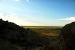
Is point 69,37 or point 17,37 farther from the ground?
point 69,37

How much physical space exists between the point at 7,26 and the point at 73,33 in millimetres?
20460

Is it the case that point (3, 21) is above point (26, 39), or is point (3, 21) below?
above

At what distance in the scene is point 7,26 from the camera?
2980cm

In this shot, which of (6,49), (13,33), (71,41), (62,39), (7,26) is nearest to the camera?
(71,41)

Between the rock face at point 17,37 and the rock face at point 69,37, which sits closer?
the rock face at point 69,37

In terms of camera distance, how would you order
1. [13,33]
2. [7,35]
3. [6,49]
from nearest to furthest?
[6,49] < [7,35] < [13,33]

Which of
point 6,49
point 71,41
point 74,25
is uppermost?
point 74,25

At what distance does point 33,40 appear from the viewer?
29.0 metres

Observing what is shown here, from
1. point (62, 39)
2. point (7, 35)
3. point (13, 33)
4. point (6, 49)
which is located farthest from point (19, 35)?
point (62, 39)

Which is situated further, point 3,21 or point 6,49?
point 3,21

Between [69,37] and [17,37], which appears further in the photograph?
[17,37]

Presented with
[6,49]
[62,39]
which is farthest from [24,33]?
[62,39]

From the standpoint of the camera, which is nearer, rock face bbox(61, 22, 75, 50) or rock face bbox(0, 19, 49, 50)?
rock face bbox(61, 22, 75, 50)

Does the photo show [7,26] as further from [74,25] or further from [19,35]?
[74,25]
